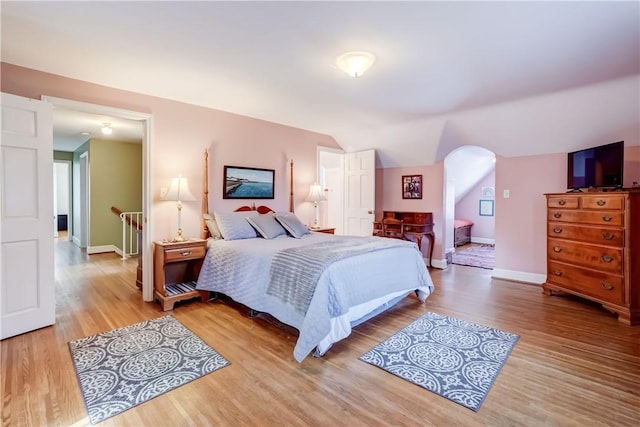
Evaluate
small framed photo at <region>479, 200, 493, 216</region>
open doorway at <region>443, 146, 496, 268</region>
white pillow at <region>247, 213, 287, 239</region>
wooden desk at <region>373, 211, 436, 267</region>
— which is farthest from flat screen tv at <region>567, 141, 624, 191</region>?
small framed photo at <region>479, 200, 493, 216</region>

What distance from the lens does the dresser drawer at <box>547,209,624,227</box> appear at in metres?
3.09

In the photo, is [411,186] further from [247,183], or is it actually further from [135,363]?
[135,363]

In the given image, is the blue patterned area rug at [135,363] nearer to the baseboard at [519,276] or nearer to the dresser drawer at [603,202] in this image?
the dresser drawer at [603,202]

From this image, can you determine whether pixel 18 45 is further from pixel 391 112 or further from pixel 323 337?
pixel 391 112

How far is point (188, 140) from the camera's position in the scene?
392cm

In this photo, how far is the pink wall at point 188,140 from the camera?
3.02 meters

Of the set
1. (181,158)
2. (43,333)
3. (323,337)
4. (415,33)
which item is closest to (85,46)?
(181,158)

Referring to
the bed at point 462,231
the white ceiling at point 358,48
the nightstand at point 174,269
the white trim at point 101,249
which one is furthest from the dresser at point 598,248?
the white trim at point 101,249

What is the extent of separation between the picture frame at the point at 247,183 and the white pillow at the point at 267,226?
23.3 inches

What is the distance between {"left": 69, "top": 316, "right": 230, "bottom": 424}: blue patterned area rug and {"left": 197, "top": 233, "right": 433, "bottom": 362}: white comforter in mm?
584

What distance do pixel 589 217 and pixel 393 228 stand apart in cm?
272

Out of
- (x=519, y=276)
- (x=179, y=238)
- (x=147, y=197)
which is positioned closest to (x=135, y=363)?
(x=179, y=238)

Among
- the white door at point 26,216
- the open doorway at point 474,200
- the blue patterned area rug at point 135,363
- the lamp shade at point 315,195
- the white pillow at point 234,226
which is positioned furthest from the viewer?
the open doorway at point 474,200

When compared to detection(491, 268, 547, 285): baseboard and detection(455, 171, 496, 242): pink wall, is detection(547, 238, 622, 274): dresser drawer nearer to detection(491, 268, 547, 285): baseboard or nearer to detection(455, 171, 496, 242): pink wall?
detection(491, 268, 547, 285): baseboard
